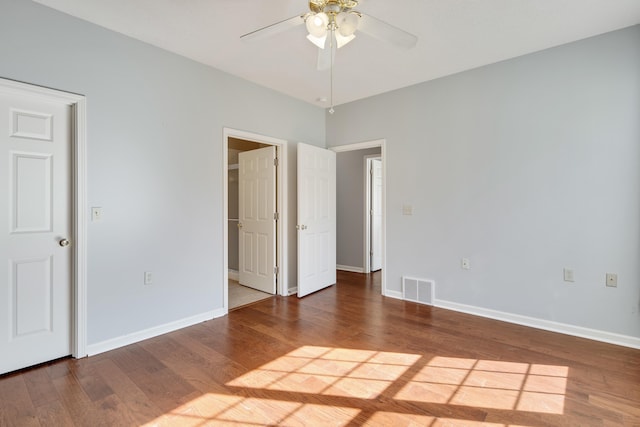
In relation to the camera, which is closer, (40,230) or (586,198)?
(40,230)

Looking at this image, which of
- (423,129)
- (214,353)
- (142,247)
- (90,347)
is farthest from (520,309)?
(90,347)

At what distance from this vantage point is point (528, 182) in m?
3.07

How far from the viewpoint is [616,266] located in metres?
2.68

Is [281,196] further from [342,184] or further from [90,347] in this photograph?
[90,347]

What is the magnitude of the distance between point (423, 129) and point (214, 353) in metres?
3.31

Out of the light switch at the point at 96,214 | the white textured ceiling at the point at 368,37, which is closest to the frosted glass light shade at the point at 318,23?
the white textured ceiling at the point at 368,37

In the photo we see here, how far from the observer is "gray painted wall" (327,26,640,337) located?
2.66m

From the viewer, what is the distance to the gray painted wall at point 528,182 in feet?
8.73

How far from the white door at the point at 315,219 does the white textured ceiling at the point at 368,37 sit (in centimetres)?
113

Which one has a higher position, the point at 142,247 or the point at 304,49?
the point at 304,49

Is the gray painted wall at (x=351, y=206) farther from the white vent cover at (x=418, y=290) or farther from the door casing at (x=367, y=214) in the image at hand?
the white vent cover at (x=418, y=290)

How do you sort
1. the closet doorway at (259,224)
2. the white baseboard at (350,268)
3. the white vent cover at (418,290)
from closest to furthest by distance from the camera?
1. the white vent cover at (418,290)
2. the closet doorway at (259,224)
3. the white baseboard at (350,268)

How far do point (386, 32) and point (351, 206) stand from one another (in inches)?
155

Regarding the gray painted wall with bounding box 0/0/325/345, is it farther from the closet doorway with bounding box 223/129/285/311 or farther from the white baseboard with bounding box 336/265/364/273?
the white baseboard with bounding box 336/265/364/273
